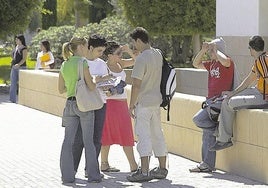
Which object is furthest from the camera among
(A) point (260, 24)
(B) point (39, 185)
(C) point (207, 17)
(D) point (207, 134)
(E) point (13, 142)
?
(C) point (207, 17)

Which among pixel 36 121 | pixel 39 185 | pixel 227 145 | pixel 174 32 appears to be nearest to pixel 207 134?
pixel 227 145

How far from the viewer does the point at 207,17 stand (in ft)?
104

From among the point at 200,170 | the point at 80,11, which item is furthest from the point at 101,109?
the point at 80,11

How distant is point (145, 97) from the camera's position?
922 centimetres

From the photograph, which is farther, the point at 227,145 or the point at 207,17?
the point at 207,17

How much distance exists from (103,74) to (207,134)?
1639mm

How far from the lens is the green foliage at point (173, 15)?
31641 mm

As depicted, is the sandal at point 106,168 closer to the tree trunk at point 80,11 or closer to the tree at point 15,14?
the tree at point 15,14

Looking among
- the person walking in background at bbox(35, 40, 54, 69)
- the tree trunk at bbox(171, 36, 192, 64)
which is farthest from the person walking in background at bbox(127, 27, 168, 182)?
the tree trunk at bbox(171, 36, 192, 64)

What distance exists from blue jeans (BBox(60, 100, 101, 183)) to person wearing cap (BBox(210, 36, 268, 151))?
5.21ft

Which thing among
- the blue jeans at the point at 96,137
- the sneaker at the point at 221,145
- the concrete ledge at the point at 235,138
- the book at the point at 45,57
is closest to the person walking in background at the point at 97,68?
the blue jeans at the point at 96,137

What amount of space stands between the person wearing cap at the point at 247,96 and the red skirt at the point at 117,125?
1.20m

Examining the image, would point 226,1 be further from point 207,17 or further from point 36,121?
point 207,17

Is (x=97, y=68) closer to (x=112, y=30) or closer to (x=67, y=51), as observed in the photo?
(x=67, y=51)
